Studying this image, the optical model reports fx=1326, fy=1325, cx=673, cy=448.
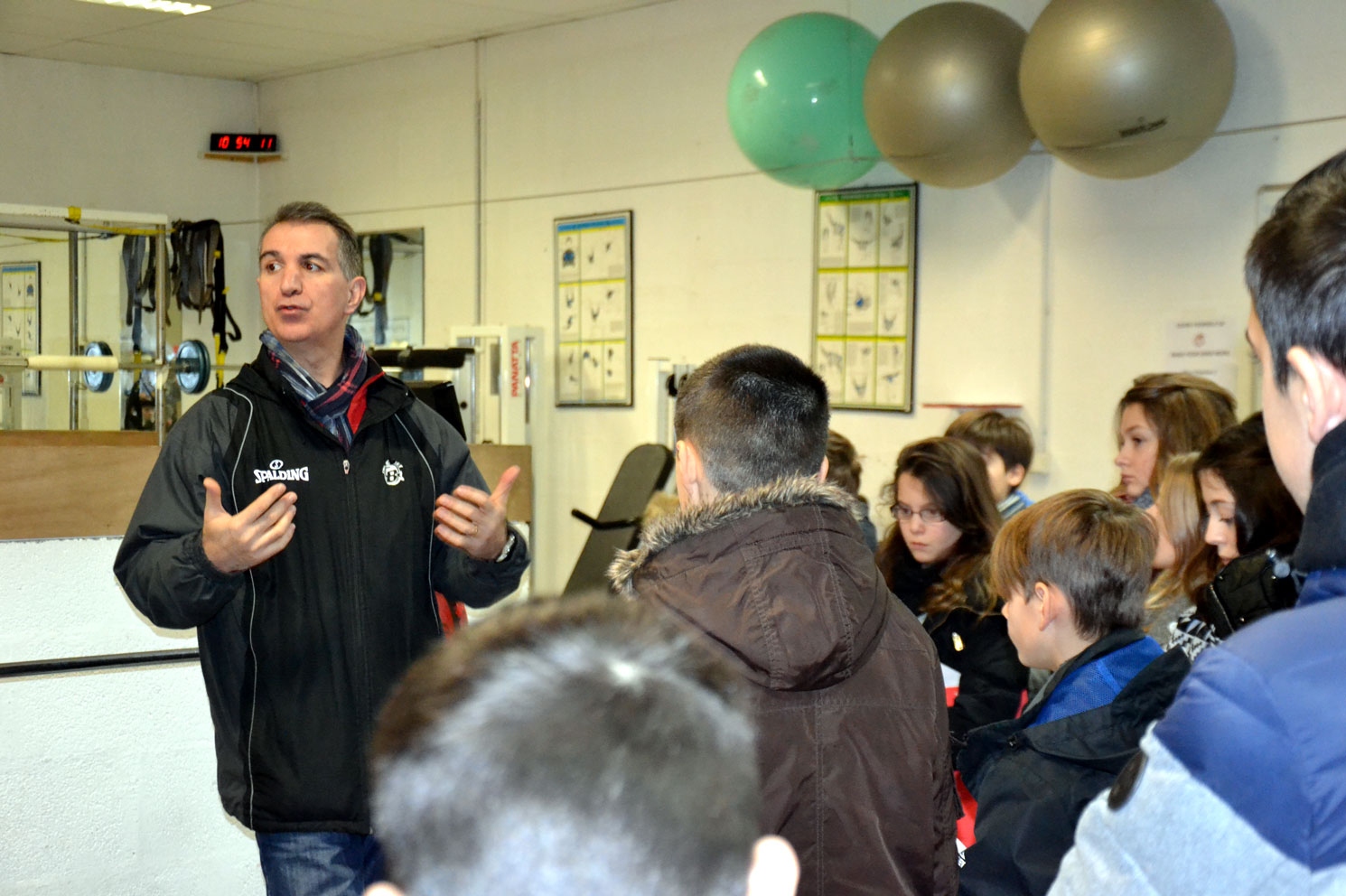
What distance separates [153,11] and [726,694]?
763 cm

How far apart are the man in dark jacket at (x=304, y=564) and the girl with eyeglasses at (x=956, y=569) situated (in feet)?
3.68

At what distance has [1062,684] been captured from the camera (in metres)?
2.00

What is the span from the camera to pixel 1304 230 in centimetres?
89

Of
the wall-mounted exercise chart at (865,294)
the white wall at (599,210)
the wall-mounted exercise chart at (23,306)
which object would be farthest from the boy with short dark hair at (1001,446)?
the wall-mounted exercise chart at (23,306)

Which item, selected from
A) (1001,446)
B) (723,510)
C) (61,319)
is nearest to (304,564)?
(723,510)

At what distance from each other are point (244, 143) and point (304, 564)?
740cm

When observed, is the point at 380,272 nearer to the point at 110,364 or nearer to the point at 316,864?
the point at 110,364

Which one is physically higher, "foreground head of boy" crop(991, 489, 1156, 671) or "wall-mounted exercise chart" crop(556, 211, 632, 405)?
"wall-mounted exercise chart" crop(556, 211, 632, 405)

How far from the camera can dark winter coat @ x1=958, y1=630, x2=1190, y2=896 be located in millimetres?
1776

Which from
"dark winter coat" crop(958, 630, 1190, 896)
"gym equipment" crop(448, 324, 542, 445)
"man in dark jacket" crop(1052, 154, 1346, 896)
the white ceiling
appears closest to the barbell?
"gym equipment" crop(448, 324, 542, 445)

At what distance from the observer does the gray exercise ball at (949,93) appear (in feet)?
14.4

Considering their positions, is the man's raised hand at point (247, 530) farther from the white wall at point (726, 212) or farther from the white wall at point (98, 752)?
the white wall at point (726, 212)

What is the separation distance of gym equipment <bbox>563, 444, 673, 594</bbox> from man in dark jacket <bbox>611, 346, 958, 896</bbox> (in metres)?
4.87

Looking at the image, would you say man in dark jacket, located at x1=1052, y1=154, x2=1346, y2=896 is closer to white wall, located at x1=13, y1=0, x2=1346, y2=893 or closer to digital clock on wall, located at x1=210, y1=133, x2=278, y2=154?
white wall, located at x1=13, y1=0, x2=1346, y2=893
